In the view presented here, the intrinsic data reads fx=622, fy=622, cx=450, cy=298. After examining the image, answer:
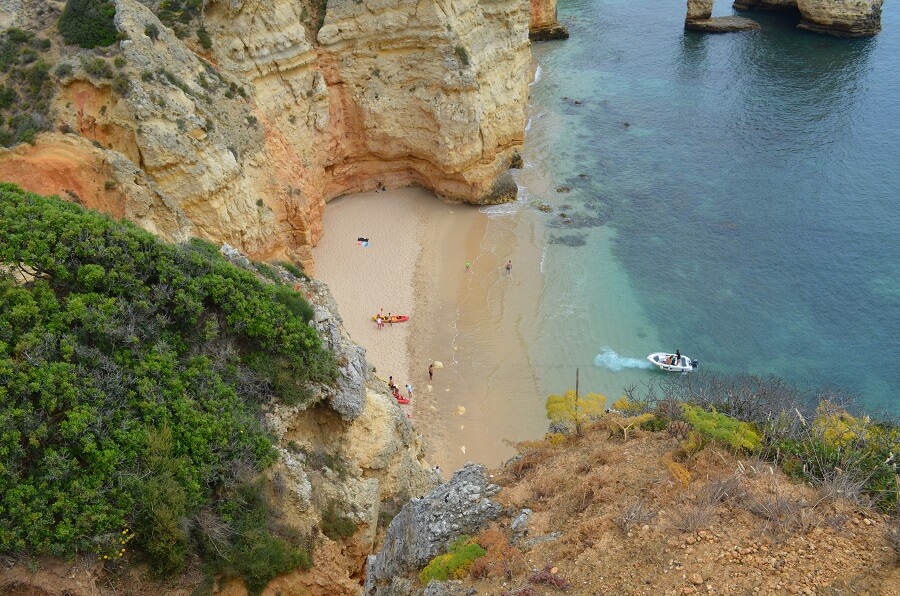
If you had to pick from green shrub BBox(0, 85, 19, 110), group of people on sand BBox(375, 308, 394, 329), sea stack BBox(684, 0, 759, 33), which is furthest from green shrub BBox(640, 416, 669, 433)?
sea stack BBox(684, 0, 759, 33)

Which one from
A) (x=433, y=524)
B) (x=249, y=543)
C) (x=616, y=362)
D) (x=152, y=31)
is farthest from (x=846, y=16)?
(x=249, y=543)

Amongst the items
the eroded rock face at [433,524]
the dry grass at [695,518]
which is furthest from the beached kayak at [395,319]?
the dry grass at [695,518]

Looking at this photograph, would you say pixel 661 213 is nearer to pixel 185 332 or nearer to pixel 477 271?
pixel 477 271

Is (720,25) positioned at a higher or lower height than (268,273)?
higher

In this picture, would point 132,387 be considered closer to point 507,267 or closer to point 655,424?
point 655,424

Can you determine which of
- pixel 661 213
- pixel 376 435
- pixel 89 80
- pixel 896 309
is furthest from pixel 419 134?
pixel 896 309

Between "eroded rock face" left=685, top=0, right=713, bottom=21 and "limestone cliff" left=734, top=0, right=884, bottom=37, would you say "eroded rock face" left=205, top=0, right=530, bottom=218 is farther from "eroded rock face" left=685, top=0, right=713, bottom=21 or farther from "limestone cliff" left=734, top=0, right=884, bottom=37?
"limestone cliff" left=734, top=0, right=884, bottom=37

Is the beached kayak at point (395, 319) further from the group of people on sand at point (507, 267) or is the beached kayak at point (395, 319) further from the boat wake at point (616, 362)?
the boat wake at point (616, 362)
